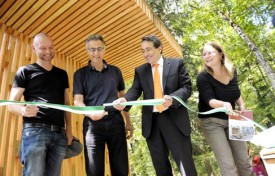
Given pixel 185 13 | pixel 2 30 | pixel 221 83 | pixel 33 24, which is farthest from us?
pixel 185 13

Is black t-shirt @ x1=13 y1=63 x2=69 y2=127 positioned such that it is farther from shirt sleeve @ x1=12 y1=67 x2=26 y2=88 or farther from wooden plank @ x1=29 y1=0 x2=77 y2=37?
wooden plank @ x1=29 y1=0 x2=77 y2=37

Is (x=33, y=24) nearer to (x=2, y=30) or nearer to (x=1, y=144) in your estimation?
(x=2, y=30)

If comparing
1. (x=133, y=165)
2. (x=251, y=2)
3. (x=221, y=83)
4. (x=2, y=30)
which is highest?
(x=251, y=2)

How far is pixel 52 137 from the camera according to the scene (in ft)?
7.38

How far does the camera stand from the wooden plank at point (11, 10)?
10.8 ft

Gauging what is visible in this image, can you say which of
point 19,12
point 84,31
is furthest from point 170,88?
point 19,12

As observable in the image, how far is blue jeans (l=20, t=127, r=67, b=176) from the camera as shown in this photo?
6.76ft

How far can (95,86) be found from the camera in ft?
8.50

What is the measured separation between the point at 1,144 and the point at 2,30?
154cm

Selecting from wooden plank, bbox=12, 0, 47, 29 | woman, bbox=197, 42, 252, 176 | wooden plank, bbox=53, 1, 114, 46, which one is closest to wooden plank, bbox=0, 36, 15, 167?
wooden plank, bbox=12, 0, 47, 29

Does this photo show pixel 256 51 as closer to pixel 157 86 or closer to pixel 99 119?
pixel 157 86

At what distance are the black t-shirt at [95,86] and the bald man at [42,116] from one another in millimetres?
174

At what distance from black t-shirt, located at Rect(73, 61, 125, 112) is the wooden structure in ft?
4.12

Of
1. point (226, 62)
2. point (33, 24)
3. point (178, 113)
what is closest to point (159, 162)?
point (178, 113)
